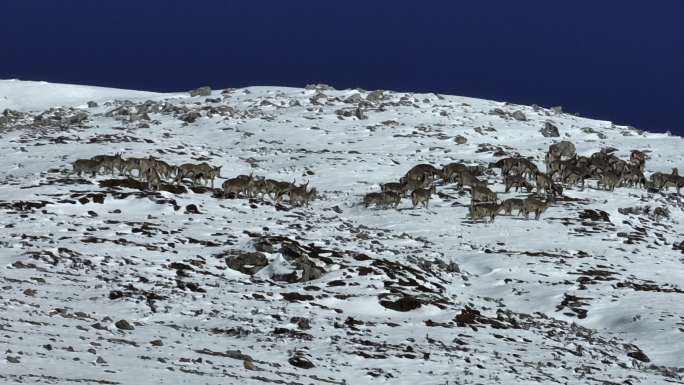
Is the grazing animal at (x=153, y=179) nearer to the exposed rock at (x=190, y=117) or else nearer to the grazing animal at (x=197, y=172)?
the grazing animal at (x=197, y=172)

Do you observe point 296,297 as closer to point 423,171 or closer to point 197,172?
point 197,172

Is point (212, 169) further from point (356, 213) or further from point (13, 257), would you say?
point (13, 257)

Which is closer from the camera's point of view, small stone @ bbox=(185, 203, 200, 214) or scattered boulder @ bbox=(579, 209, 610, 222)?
small stone @ bbox=(185, 203, 200, 214)

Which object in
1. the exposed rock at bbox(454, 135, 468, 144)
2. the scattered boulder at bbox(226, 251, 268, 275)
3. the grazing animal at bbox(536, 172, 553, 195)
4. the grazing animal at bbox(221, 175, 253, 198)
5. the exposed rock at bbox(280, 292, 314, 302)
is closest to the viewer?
the exposed rock at bbox(280, 292, 314, 302)

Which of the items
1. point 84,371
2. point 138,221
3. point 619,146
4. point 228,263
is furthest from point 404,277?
point 619,146

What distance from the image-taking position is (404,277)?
2973cm

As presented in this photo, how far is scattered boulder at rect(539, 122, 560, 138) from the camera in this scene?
227 ft

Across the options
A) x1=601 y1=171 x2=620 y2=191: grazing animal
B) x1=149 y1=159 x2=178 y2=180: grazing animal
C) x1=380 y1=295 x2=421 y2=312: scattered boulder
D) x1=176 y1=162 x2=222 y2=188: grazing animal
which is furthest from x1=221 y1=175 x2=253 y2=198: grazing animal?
x1=601 y1=171 x2=620 y2=191: grazing animal

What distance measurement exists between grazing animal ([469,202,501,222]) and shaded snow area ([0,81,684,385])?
40 cm

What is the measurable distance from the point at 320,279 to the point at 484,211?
547 inches

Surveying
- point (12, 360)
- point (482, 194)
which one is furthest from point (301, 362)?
point (482, 194)

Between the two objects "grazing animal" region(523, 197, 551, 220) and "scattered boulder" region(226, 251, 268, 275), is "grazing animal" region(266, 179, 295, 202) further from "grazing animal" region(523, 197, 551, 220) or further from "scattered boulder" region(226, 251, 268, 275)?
"scattered boulder" region(226, 251, 268, 275)

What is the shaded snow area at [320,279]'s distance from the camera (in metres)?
19.8

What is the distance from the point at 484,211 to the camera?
40812 mm
